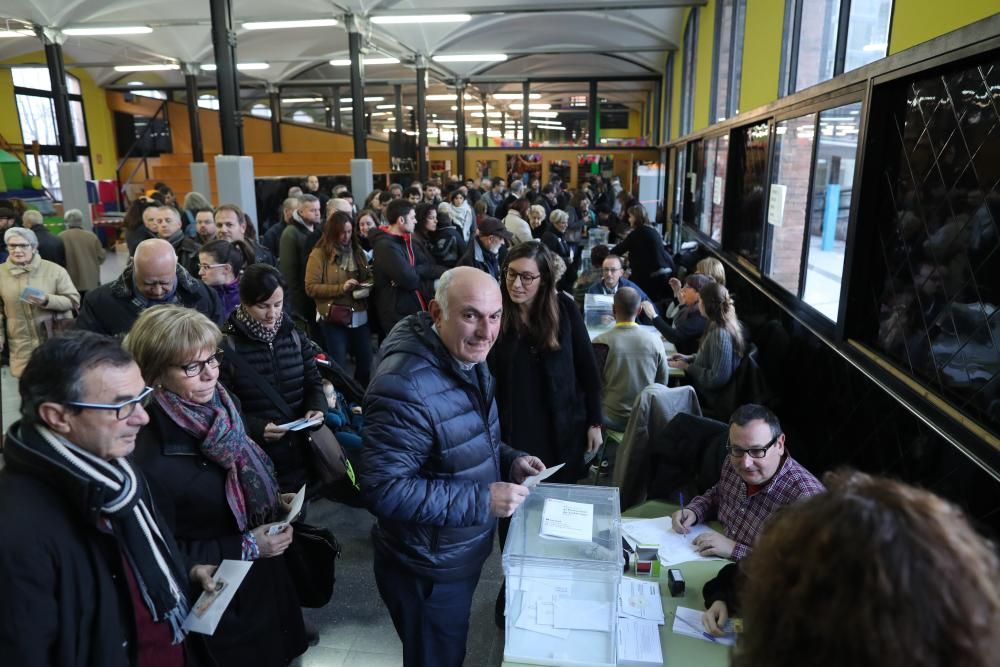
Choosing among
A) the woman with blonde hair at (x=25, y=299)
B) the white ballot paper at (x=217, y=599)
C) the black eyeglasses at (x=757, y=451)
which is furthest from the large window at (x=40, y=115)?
the black eyeglasses at (x=757, y=451)

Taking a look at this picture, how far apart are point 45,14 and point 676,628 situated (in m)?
13.8

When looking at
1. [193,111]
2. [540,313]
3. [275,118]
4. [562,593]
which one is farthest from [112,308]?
[275,118]

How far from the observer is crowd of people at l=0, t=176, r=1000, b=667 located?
0.71m

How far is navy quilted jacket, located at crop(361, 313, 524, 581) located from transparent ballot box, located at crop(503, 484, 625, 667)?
183 mm

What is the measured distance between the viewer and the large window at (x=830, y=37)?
11.4 feet

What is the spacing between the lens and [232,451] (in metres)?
2.09

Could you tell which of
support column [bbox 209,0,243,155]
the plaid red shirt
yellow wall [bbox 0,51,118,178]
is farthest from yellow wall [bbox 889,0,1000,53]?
yellow wall [bbox 0,51,118,178]

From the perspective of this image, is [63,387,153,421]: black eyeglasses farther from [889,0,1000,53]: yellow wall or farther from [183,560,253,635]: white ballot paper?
[889,0,1000,53]: yellow wall

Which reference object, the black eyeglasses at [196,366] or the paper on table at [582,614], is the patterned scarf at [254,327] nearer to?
the black eyeglasses at [196,366]

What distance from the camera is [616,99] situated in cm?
2147

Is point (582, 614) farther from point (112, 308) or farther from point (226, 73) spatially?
point (226, 73)

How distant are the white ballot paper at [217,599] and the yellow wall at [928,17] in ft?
9.75

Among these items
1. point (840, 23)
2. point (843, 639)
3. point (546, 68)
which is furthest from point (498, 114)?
point (843, 639)

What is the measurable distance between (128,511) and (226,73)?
6.98 m
